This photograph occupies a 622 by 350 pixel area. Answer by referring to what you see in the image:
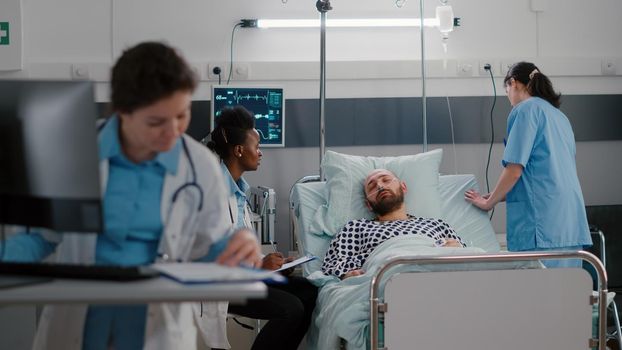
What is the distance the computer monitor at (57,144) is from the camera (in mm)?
1669

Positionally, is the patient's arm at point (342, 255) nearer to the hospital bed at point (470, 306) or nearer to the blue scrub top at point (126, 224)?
the hospital bed at point (470, 306)

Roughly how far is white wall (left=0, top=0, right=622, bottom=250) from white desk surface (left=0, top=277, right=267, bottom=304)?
3230mm

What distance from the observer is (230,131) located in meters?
3.40

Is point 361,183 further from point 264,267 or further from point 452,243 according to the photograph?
point 264,267

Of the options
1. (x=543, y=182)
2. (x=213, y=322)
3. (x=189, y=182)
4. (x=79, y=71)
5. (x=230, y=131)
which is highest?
(x=79, y=71)

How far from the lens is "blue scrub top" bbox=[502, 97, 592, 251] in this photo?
144 inches

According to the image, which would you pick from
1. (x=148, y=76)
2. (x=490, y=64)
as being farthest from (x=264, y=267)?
(x=490, y=64)

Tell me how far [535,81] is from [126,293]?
107 inches

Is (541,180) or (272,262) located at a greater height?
(541,180)

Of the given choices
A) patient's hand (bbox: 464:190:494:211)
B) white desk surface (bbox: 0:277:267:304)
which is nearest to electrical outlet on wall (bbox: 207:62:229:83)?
patient's hand (bbox: 464:190:494:211)

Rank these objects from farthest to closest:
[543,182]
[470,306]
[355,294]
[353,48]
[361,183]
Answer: [353,48] → [361,183] → [543,182] → [355,294] → [470,306]

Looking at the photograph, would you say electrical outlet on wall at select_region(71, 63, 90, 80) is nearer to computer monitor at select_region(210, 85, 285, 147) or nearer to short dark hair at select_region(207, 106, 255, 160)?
computer monitor at select_region(210, 85, 285, 147)

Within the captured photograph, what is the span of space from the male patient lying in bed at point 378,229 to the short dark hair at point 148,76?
5.71 ft

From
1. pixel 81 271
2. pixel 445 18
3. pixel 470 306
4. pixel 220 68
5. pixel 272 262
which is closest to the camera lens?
pixel 81 271
